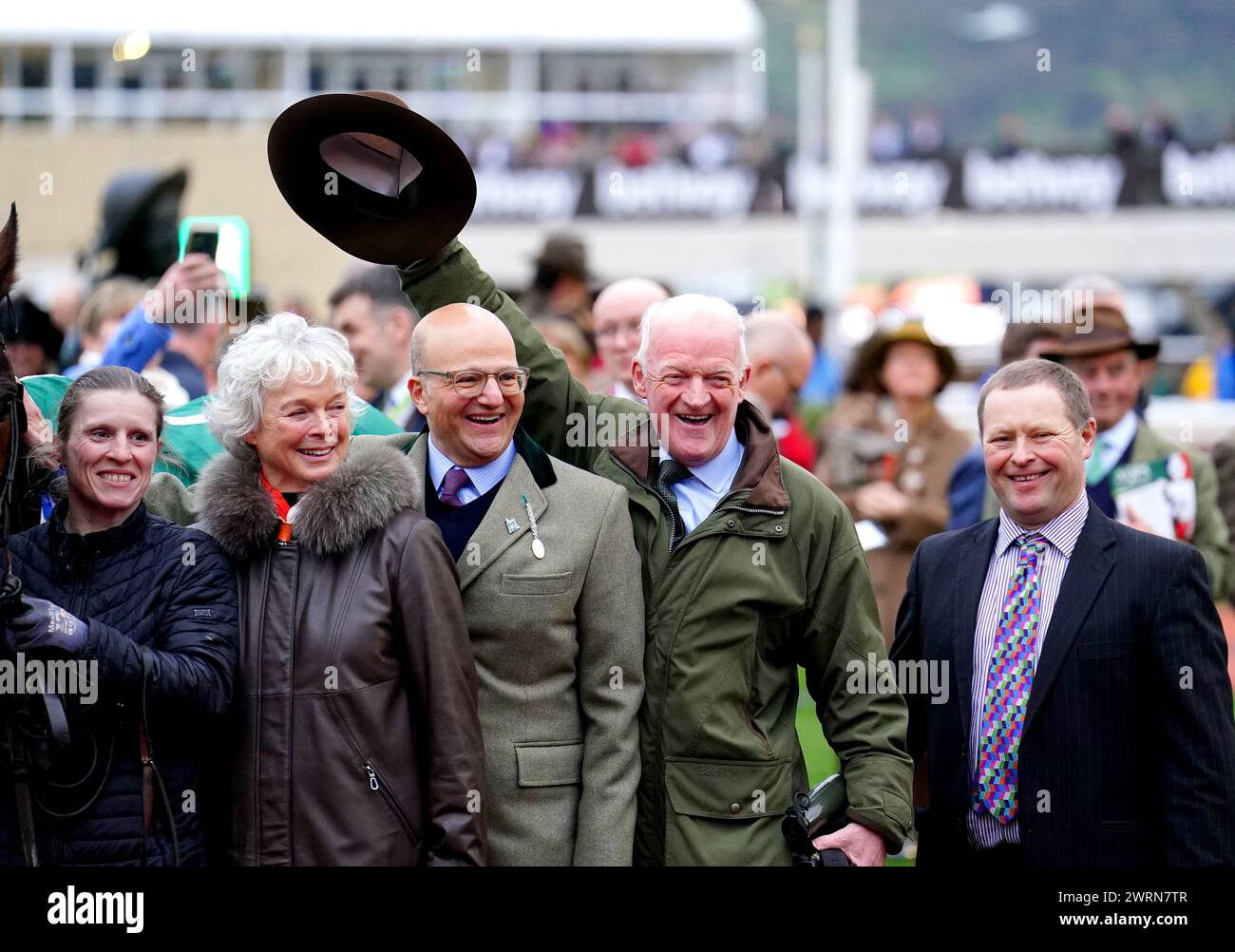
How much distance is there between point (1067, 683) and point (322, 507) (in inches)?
74.2

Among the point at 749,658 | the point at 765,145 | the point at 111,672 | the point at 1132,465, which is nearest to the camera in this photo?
the point at 111,672

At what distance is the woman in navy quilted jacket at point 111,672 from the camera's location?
144 inches

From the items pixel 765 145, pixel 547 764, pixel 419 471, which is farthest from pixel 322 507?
pixel 765 145

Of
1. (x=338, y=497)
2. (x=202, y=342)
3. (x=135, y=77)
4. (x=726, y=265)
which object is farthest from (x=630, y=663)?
(x=135, y=77)

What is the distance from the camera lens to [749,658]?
4164 millimetres

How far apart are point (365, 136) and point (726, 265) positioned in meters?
35.2

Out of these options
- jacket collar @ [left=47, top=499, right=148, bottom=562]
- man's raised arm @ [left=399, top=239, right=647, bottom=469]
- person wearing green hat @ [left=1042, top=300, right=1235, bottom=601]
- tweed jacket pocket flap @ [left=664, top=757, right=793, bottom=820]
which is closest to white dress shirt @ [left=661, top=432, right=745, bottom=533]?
man's raised arm @ [left=399, top=239, right=647, bottom=469]

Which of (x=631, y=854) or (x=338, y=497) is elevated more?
(x=338, y=497)

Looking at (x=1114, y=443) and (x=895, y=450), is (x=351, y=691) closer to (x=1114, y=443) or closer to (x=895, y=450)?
(x=1114, y=443)

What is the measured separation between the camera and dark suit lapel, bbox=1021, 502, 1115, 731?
419cm

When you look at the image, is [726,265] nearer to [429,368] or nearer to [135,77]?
[135,77]

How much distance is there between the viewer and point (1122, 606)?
418cm

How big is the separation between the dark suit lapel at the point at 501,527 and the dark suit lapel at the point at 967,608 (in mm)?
1151

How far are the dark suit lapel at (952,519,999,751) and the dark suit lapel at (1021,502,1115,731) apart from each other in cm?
19
